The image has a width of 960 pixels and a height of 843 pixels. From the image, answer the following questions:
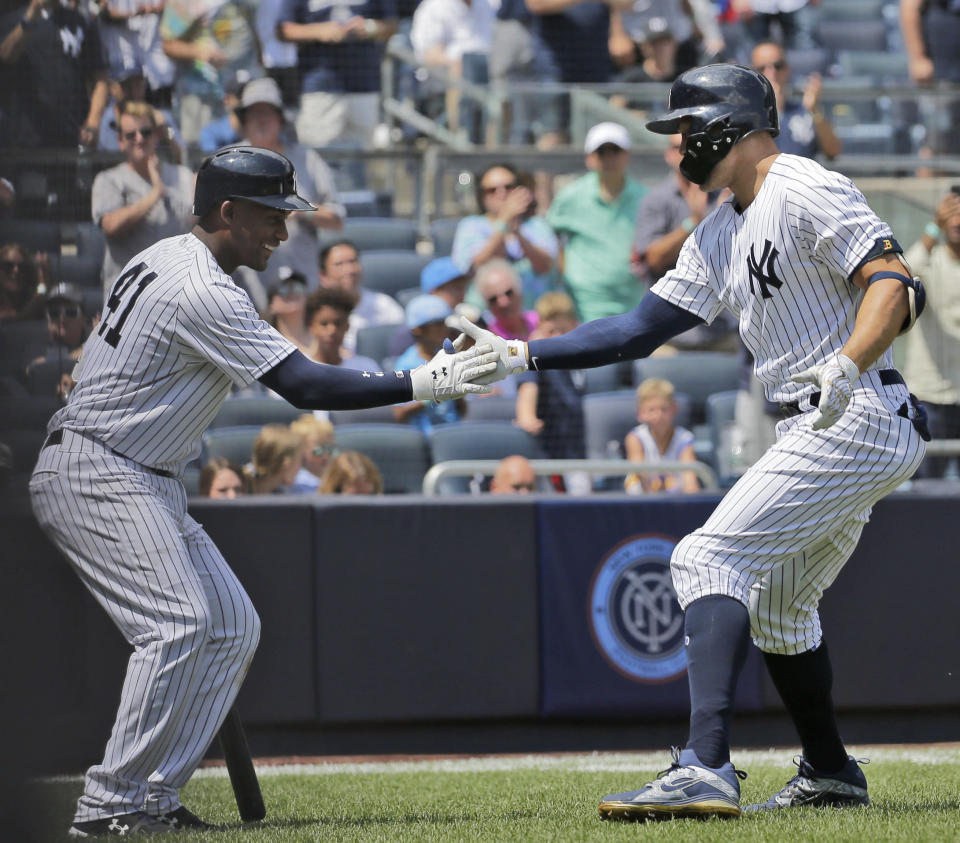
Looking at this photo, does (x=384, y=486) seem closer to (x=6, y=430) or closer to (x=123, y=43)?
(x=123, y=43)

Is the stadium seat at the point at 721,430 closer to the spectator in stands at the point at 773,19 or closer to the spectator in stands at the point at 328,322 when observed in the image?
the spectator in stands at the point at 328,322

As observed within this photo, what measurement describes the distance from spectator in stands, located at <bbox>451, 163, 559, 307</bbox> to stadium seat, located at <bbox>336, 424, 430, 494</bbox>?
1580mm

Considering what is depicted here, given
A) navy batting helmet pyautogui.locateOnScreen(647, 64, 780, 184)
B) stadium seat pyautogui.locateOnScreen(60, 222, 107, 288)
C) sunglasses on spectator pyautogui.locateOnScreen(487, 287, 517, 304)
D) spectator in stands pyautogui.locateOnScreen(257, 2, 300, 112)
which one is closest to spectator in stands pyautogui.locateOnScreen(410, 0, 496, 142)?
spectator in stands pyautogui.locateOnScreen(257, 2, 300, 112)

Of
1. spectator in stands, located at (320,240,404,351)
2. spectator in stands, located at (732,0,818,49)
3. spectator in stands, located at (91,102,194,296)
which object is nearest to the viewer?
spectator in stands, located at (91,102,194,296)

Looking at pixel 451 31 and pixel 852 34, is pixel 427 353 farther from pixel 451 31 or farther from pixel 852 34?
pixel 852 34

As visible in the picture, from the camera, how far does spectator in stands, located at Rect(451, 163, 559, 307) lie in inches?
345

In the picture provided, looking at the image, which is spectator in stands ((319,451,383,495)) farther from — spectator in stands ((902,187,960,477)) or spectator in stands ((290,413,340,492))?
spectator in stands ((902,187,960,477))

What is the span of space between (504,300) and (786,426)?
399cm

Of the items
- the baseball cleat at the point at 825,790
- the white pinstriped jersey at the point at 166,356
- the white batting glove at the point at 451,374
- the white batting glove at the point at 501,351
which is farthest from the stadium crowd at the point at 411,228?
the baseball cleat at the point at 825,790

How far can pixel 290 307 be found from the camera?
26.6 feet

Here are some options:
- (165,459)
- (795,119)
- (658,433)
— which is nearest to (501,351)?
(165,459)

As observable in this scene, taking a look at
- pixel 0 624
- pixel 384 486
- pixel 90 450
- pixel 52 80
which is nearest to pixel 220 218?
pixel 90 450

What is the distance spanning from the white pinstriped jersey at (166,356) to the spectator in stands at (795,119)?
5377 millimetres

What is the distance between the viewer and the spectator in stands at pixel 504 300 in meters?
8.24
